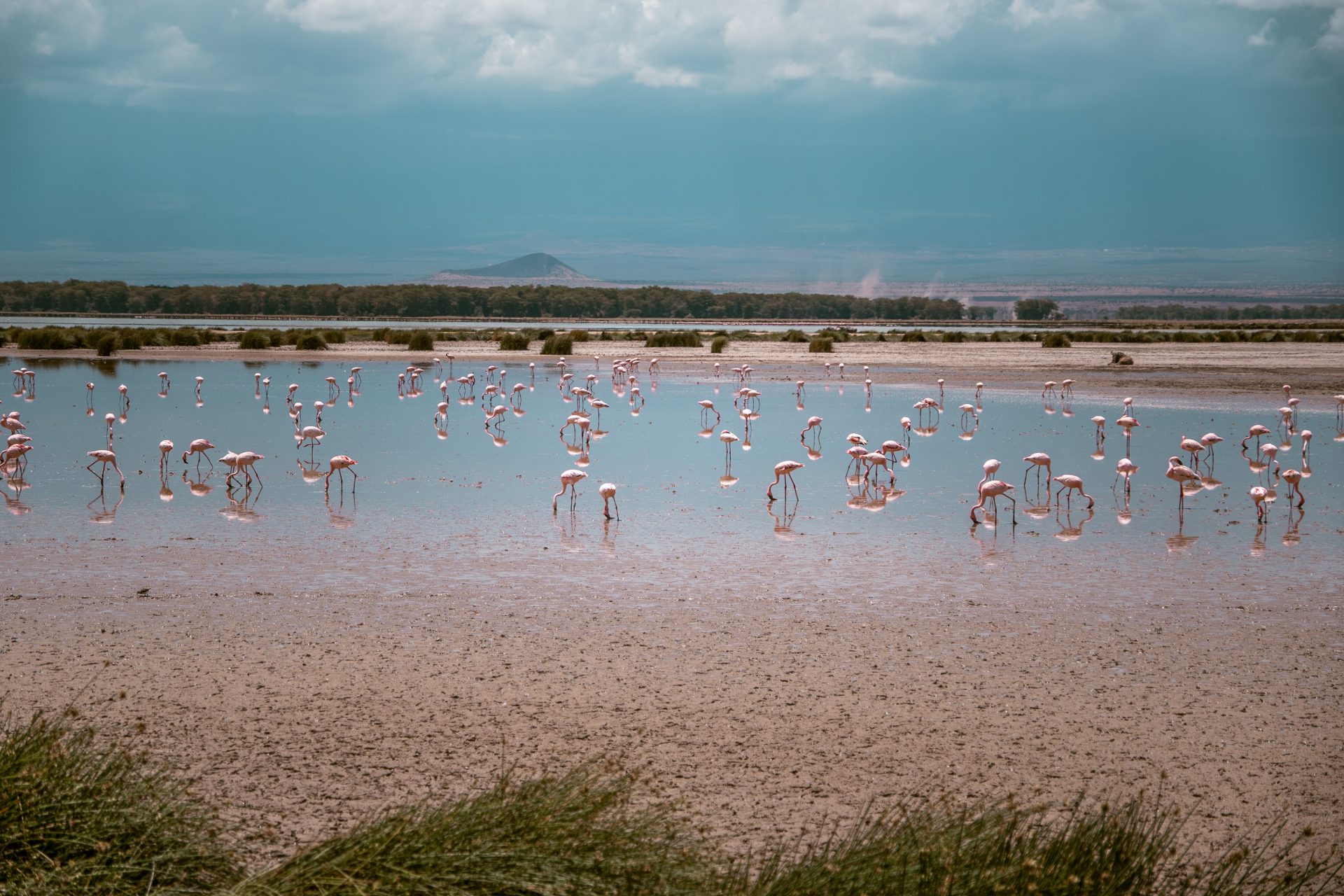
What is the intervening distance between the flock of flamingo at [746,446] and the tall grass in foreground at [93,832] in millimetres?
7493

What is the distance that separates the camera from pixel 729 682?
6887 millimetres

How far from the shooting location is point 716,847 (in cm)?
475

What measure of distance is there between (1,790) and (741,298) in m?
131

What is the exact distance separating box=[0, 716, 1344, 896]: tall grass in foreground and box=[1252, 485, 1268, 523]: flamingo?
795 centimetres

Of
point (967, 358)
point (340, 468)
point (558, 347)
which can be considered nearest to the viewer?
point (340, 468)

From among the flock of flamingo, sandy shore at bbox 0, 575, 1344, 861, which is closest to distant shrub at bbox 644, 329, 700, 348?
the flock of flamingo

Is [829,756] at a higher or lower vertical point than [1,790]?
lower

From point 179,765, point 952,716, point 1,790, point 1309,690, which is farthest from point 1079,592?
point 1,790

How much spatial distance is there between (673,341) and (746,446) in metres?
29.1

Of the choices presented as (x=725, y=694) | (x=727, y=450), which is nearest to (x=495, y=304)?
(x=727, y=450)

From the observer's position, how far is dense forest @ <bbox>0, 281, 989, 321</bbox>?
111500 mm

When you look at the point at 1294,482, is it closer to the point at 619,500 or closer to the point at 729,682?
the point at 619,500

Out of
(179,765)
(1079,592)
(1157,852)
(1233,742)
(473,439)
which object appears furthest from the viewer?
(473,439)

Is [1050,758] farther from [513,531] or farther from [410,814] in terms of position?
[513,531]
